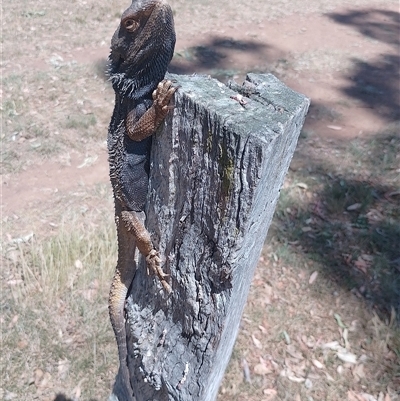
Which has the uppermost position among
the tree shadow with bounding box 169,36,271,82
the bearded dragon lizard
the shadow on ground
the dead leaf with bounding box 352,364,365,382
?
the bearded dragon lizard

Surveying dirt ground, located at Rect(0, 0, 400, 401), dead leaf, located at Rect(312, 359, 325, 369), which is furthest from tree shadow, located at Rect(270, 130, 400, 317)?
dead leaf, located at Rect(312, 359, 325, 369)

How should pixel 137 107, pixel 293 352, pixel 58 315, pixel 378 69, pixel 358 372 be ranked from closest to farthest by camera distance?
pixel 137 107
pixel 358 372
pixel 293 352
pixel 58 315
pixel 378 69

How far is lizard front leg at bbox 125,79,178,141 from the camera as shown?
1419mm

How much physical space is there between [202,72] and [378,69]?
249 centimetres

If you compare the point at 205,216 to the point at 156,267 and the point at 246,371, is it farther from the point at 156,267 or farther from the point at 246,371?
the point at 246,371

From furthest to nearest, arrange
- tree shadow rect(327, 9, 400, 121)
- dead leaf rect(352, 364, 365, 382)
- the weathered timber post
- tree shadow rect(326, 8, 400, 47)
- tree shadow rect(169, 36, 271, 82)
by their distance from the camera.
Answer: tree shadow rect(326, 8, 400, 47) → tree shadow rect(169, 36, 271, 82) → tree shadow rect(327, 9, 400, 121) → dead leaf rect(352, 364, 365, 382) → the weathered timber post

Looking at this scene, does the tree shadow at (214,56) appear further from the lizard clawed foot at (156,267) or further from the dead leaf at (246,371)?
the lizard clawed foot at (156,267)

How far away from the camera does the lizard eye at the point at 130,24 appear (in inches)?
58.7

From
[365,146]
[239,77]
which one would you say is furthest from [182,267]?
[239,77]

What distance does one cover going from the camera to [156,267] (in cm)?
166

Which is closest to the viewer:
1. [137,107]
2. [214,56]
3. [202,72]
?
[137,107]

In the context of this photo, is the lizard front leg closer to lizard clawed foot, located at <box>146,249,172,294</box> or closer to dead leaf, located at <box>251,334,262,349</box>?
lizard clawed foot, located at <box>146,249,172,294</box>

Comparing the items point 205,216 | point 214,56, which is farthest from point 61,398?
point 214,56

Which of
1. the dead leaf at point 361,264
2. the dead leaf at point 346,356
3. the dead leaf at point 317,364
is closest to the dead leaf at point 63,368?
the dead leaf at point 317,364
